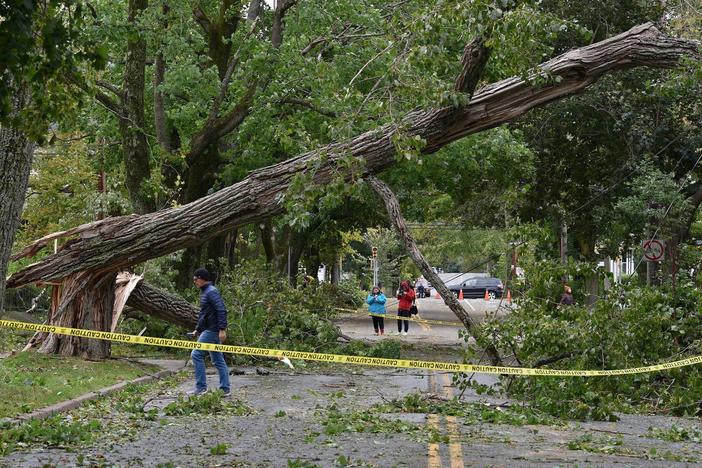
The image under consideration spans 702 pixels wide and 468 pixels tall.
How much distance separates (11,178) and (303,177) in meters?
2.77

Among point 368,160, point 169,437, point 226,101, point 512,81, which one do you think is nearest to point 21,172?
point 169,437

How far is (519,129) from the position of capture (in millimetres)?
28297

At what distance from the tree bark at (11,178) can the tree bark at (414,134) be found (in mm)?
2909

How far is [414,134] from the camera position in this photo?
12148mm

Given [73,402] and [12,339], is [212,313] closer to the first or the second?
[73,402]

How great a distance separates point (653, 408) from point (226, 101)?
1299 centimetres

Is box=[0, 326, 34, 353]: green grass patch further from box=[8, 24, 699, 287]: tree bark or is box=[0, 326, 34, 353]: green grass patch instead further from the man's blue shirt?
the man's blue shirt

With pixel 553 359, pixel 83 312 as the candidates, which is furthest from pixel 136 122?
pixel 553 359

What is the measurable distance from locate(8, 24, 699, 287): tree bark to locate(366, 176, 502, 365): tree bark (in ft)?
2.89

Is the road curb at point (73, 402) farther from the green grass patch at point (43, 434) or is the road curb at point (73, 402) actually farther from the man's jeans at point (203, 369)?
the man's jeans at point (203, 369)

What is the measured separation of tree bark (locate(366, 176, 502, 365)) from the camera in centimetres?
1319

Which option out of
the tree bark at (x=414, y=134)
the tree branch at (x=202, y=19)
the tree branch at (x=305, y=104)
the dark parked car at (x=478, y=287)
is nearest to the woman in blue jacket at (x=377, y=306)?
the tree branch at (x=305, y=104)

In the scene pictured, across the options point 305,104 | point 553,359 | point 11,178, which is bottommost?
point 553,359

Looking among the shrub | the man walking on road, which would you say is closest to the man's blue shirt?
the man walking on road
